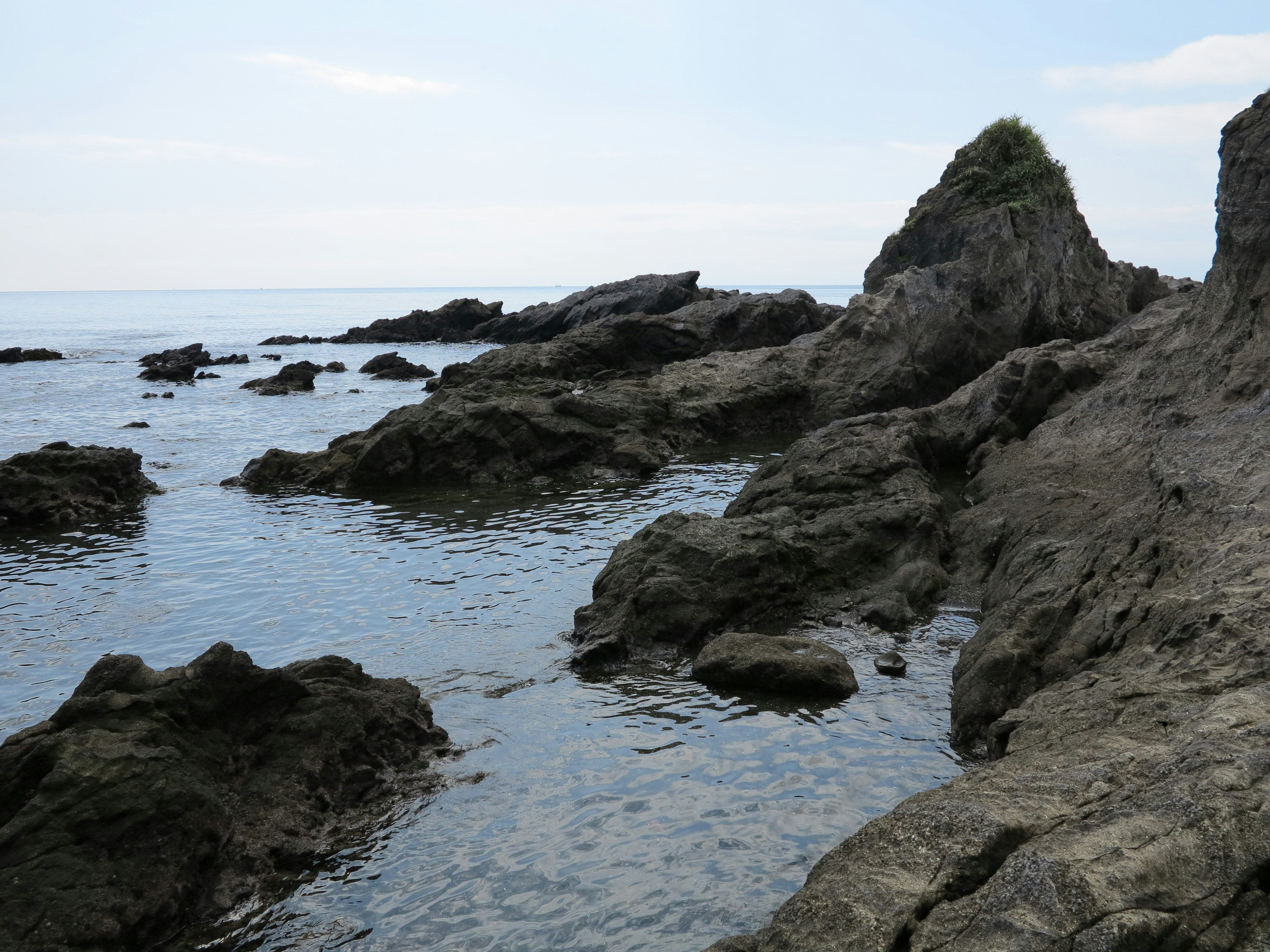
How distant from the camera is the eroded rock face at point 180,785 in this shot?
7215 millimetres

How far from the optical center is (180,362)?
6631cm

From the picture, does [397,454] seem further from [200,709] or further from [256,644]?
[200,709]

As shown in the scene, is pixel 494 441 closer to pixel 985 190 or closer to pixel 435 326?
pixel 985 190

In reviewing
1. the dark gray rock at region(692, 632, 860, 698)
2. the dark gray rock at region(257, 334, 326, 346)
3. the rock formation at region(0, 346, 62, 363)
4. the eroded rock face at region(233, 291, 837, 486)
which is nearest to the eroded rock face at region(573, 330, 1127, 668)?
the dark gray rock at region(692, 632, 860, 698)

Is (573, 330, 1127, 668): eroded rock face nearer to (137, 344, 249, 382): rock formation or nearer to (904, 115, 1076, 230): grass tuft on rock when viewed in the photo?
(904, 115, 1076, 230): grass tuft on rock

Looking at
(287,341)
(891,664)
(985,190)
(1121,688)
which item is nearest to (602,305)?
(985,190)

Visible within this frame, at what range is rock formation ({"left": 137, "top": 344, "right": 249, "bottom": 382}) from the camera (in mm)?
61531

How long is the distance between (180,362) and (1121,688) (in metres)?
68.0

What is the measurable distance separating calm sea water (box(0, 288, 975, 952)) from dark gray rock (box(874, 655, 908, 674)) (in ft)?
0.50

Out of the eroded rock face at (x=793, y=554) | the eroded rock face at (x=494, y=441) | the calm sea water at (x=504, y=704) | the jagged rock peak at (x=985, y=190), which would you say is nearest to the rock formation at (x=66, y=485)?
the calm sea water at (x=504, y=704)

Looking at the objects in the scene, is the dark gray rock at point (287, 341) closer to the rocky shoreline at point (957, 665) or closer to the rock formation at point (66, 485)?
the rocky shoreline at point (957, 665)

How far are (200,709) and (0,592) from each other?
11.4 meters

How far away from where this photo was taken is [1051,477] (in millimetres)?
17906

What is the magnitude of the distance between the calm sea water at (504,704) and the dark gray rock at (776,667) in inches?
11.6
